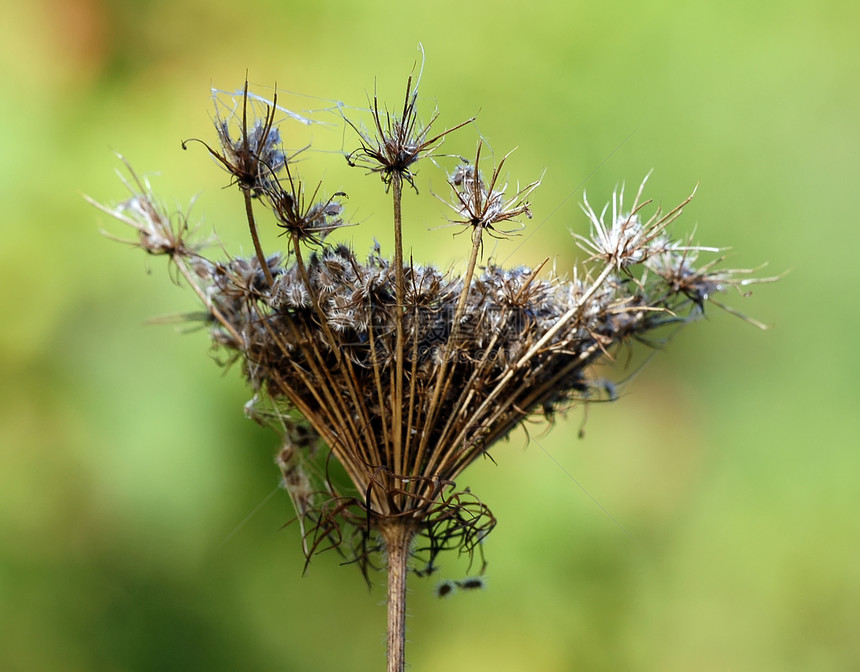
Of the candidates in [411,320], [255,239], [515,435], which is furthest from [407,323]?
[515,435]

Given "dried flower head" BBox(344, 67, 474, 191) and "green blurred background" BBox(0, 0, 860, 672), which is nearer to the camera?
"dried flower head" BBox(344, 67, 474, 191)

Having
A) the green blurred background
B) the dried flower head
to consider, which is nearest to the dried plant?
the dried flower head

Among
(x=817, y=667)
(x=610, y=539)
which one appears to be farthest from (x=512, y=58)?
(x=817, y=667)

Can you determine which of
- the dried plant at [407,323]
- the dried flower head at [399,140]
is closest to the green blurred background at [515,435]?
the dried plant at [407,323]

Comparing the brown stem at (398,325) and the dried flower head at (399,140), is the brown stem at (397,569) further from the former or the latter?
the dried flower head at (399,140)

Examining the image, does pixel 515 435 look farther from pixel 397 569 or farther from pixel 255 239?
pixel 255 239

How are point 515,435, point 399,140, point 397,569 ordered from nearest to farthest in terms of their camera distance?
point 399,140
point 397,569
point 515,435

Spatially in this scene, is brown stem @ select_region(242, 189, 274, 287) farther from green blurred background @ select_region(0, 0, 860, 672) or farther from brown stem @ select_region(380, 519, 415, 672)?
green blurred background @ select_region(0, 0, 860, 672)
